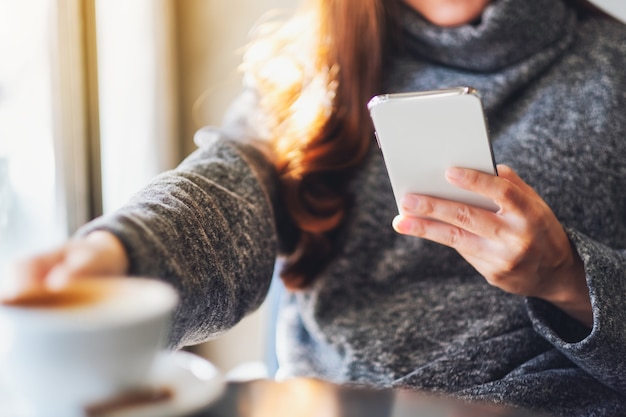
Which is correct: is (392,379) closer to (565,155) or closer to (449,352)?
(449,352)

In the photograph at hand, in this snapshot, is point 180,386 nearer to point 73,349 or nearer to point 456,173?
point 73,349

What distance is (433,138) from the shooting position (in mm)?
576

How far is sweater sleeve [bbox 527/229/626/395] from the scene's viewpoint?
0.64 meters

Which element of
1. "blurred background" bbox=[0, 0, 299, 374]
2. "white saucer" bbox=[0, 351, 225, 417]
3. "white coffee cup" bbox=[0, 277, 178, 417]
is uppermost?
"white coffee cup" bbox=[0, 277, 178, 417]

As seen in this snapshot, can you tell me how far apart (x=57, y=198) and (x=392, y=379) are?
605 millimetres

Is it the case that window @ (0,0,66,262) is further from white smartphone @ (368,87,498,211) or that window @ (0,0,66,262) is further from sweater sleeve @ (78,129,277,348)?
white smartphone @ (368,87,498,211)

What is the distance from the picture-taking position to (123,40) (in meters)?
Answer: 1.25

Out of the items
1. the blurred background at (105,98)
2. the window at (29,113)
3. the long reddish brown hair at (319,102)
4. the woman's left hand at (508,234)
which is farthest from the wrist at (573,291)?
the window at (29,113)

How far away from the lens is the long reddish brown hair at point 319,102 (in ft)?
2.62

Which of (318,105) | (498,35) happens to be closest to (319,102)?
(318,105)

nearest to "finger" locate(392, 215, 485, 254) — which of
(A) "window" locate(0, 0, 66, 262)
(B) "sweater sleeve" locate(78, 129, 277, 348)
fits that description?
(B) "sweater sleeve" locate(78, 129, 277, 348)

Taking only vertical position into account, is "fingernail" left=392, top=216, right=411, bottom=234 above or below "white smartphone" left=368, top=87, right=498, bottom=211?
below

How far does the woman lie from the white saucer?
7.5 inches

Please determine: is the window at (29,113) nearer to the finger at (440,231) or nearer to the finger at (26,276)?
the finger at (440,231)
